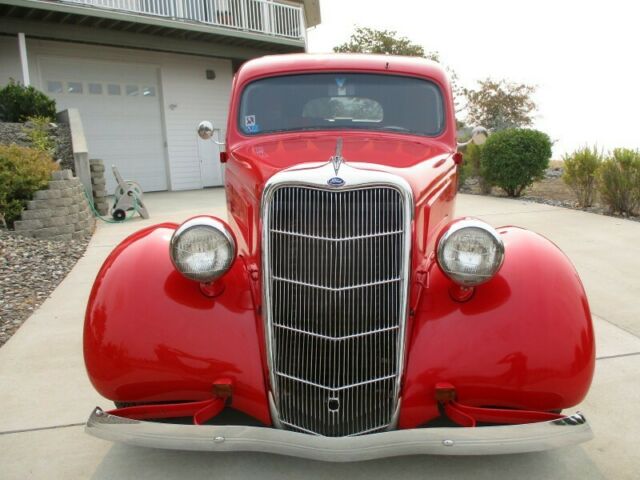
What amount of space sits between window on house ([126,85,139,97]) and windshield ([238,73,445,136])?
1226 cm

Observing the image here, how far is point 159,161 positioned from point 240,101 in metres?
12.4

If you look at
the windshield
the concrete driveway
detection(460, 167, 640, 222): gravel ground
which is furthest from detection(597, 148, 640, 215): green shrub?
the windshield

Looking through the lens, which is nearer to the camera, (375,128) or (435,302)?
(435,302)

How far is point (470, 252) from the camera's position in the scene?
233 cm

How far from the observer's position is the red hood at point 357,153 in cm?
277

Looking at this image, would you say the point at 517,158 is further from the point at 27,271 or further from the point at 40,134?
the point at 40,134

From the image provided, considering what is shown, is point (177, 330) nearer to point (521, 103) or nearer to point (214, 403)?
point (214, 403)

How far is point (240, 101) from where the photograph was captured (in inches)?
151

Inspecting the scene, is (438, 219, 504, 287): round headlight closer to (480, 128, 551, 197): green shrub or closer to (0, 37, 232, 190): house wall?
(480, 128, 551, 197): green shrub

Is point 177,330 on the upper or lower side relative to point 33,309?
upper

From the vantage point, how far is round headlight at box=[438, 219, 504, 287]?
231 centimetres

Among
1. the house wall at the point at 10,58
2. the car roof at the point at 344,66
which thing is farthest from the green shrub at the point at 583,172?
the house wall at the point at 10,58

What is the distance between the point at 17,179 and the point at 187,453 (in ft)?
19.3

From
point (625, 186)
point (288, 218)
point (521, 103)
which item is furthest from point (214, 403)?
point (521, 103)
